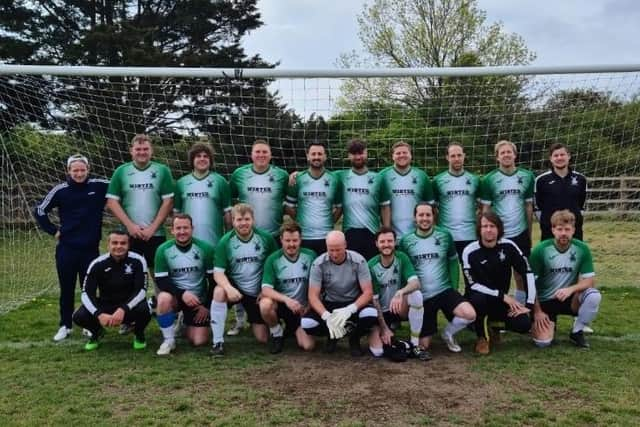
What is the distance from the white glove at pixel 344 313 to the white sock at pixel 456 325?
2.66ft

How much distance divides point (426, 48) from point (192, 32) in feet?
31.2

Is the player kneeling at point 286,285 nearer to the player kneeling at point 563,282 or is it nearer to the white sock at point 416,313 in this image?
the white sock at point 416,313

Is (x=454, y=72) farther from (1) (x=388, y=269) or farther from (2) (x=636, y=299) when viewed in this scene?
(2) (x=636, y=299)

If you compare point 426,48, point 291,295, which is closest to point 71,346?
point 291,295

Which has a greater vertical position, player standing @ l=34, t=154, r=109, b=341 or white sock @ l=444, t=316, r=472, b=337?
player standing @ l=34, t=154, r=109, b=341

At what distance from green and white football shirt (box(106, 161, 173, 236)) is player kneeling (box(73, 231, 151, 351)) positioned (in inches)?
14.3

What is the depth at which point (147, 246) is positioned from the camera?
5.29 meters

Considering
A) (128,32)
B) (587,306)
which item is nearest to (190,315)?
(587,306)

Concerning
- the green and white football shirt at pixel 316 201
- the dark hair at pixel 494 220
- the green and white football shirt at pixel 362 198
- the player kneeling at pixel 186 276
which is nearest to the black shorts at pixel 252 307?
the player kneeling at pixel 186 276

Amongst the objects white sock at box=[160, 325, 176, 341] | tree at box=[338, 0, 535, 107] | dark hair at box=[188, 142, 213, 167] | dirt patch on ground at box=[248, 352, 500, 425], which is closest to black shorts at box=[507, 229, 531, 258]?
dirt patch on ground at box=[248, 352, 500, 425]

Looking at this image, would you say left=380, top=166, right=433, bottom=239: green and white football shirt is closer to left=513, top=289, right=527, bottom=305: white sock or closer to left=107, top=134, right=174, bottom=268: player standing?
left=513, top=289, right=527, bottom=305: white sock

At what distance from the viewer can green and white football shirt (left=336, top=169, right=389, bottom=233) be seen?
5.11 metres

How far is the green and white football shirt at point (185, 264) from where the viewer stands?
15.9ft

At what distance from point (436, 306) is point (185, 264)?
6.88ft
